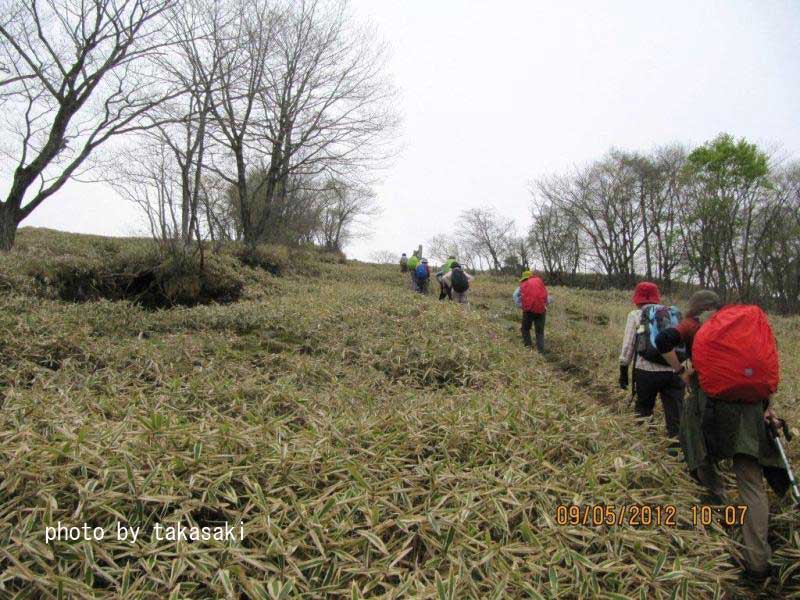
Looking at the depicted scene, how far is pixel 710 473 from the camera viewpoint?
124 inches

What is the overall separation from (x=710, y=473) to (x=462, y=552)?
2.11 m

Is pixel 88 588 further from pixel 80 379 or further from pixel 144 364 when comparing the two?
pixel 144 364

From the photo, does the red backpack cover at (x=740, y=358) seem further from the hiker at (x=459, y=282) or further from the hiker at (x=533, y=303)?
the hiker at (x=459, y=282)

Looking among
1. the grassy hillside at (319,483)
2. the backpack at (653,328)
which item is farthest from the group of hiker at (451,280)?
the backpack at (653,328)

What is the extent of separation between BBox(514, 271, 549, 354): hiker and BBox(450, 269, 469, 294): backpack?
3.05m

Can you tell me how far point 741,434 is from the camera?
2.82 metres

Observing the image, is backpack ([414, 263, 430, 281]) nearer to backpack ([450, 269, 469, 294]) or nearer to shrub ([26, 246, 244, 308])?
backpack ([450, 269, 469, 294])

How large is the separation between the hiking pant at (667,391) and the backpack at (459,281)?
737cm

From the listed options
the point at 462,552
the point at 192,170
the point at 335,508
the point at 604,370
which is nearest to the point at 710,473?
the point at 462,552

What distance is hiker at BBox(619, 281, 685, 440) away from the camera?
13.3 ft

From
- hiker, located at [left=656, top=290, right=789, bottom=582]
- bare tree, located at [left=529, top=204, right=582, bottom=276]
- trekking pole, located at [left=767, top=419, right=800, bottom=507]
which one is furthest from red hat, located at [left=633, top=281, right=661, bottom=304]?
bare tree, located at [left=529, top=204, right=582, bottom=276]

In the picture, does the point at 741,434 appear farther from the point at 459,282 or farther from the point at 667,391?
the point at 459,282

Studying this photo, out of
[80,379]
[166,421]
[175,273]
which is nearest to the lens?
[166,421]

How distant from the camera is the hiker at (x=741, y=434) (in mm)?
2662
